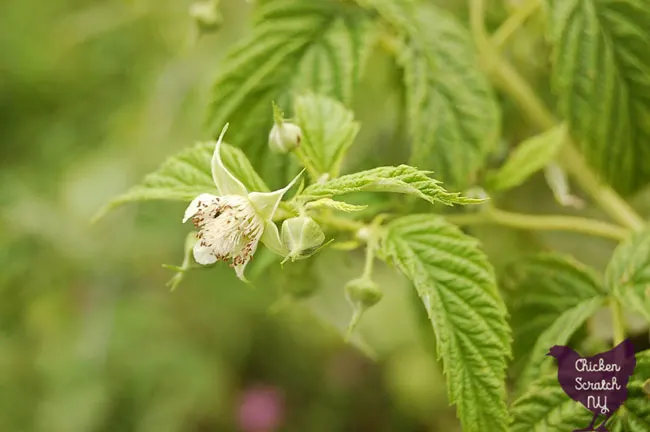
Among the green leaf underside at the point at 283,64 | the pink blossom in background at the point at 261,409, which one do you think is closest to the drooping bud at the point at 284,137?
the green leaf underside at the point at 283,64

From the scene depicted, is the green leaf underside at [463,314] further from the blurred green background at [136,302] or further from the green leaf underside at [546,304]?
the blurred green background at [136,302]

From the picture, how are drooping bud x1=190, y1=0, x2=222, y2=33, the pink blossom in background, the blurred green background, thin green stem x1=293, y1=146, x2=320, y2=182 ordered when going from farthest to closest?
1. the pink blossom in background
2. the blurred green background
3. drooping bud x1=190, y1=0, x2=222, y2=33
4. thin green stem x1=293, y1=146, x2=320, y2=182

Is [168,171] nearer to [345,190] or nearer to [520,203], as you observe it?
[345,190]

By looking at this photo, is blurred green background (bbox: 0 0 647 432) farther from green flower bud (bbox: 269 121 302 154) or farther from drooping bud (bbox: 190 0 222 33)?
green flower bud (bbox: 269 121 302 154)

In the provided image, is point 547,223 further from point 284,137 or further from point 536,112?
point 284,137

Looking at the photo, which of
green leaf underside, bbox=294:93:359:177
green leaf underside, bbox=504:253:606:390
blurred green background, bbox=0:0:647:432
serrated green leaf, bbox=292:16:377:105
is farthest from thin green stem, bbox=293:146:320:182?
blurred green background, bbox=0:0:647:432

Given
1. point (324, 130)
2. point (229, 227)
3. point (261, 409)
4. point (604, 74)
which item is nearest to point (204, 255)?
point (229, 227)
